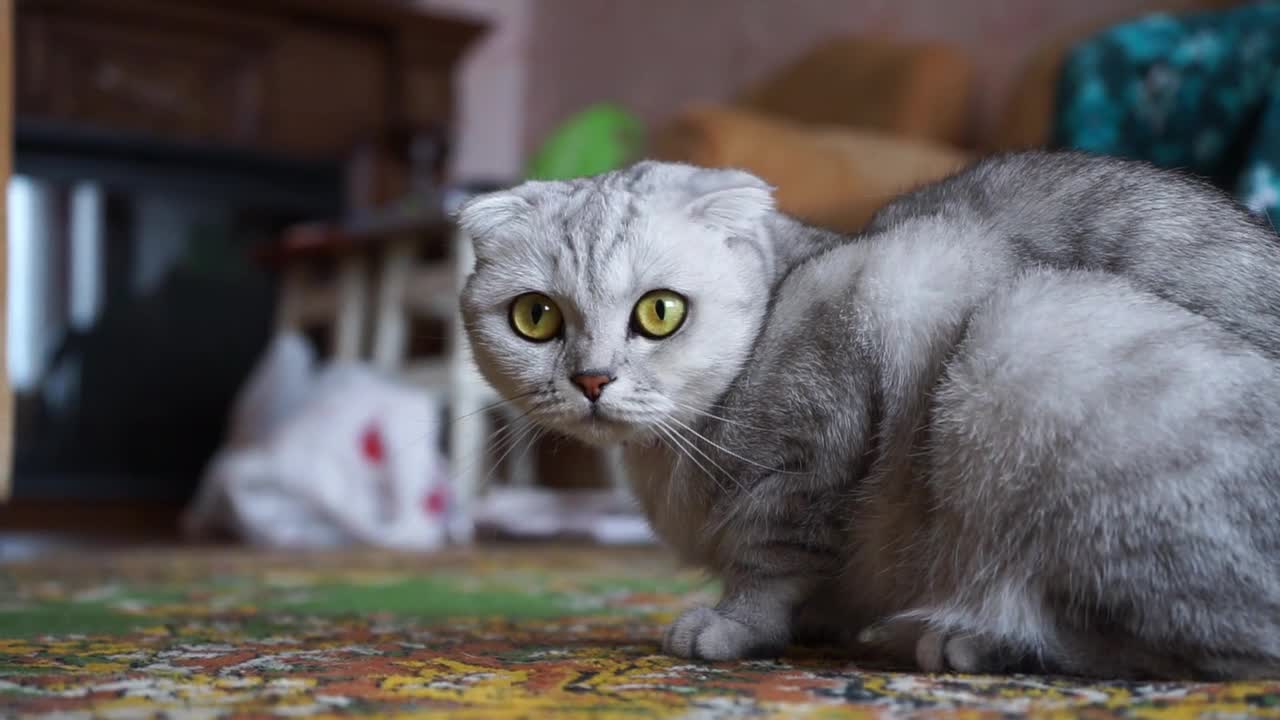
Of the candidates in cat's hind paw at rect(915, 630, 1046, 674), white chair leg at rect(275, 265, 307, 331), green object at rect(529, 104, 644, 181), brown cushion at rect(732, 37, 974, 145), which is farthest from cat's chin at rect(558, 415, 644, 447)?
white chair leg at rect(275, 265, 307, 331)

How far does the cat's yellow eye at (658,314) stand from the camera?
1127 mm

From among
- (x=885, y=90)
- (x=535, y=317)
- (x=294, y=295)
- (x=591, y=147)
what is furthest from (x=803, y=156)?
(x=535, y=317)

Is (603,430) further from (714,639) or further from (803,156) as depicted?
(803,156)

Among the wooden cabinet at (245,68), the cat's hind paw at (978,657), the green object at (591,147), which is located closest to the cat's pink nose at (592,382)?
the cat's hind paw at (978,657)

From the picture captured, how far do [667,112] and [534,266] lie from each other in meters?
4.30

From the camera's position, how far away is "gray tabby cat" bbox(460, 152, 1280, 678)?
0.92 metres

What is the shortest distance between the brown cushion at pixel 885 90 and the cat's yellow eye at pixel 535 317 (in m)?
2.62

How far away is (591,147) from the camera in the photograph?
413 centimetres

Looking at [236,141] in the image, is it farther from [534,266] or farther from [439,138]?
[534,266]

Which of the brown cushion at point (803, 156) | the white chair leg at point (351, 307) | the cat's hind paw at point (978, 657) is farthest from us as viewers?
the white chair leg at point (351, 307)

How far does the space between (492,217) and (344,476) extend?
2106 mm

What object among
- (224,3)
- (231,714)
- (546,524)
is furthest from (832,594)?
(224,3)

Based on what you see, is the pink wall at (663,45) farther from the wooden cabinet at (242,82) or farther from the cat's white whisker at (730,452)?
the cat's white whisker at (730,452)

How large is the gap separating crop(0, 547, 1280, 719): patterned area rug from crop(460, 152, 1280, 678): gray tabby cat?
61 millimetres
